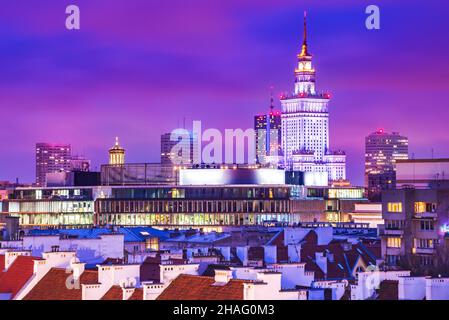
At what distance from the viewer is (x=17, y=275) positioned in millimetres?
46031

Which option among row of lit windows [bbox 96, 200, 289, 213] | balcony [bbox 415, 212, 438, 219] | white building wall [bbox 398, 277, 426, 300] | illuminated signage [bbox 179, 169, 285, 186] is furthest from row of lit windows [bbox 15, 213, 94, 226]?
white building wall [bbox 398, 277, 426, 300]

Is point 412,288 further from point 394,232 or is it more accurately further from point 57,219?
point 57,219

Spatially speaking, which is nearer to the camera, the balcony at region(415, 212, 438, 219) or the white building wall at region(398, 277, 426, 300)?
the white building wall at region(398, 277, 426, 300)

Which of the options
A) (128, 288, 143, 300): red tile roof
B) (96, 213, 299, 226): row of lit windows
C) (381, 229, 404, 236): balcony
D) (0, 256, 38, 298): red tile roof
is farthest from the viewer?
(96, 213, 299, 226): row of lit windows

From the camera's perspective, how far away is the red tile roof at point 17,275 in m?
44.6

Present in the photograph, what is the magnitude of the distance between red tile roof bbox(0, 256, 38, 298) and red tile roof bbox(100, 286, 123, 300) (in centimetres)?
447

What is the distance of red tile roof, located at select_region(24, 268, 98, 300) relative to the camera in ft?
135

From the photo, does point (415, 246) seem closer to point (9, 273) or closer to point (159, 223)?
point (9, 273)

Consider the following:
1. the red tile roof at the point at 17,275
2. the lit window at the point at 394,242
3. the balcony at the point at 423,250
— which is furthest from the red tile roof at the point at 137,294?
→ the lit window at the point at 394,242

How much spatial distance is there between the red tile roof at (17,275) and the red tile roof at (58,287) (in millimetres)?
847

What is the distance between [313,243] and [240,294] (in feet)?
146

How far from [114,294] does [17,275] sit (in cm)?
734

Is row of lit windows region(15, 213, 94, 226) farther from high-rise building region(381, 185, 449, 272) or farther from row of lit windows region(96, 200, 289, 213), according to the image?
high-rise building region(381, 185, 449, 272)

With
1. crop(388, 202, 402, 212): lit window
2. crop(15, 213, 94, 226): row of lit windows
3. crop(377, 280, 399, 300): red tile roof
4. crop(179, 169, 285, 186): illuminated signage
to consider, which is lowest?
crop(15, 213, 94, 226): row of lit windows
